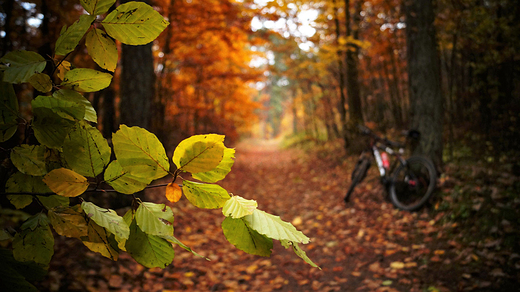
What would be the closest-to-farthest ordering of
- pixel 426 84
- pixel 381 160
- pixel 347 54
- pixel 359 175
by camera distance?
pixel 426 84 → pixel 381 160 → pixel 359 175 → pixel 347 54

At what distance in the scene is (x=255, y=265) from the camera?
11.9 ft

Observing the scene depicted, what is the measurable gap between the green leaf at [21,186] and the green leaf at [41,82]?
0.55 feet

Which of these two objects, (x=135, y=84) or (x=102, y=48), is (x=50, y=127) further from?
(x=135, y=84)

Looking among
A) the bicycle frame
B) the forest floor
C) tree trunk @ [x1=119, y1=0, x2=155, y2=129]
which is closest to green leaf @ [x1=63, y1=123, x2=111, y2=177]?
the forest floor

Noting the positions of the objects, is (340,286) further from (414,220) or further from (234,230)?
(234,230)

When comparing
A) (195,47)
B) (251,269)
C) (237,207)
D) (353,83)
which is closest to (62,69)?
(237,207)

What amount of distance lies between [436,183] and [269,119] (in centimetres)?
4748

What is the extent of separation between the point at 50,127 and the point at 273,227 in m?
0.39

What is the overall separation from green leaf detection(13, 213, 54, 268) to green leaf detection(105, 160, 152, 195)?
0.13 metres

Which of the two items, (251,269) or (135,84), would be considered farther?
(135,84)

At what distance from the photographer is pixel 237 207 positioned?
438mm

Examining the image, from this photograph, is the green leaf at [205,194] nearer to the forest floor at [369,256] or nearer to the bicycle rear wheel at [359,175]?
the forest floor at [369,256]

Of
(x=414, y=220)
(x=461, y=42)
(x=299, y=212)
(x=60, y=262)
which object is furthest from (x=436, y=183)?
(x=60, y=262)

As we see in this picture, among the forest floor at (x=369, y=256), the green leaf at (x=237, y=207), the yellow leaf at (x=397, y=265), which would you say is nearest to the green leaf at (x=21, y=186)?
the green leaf at (x=237, y=207)
